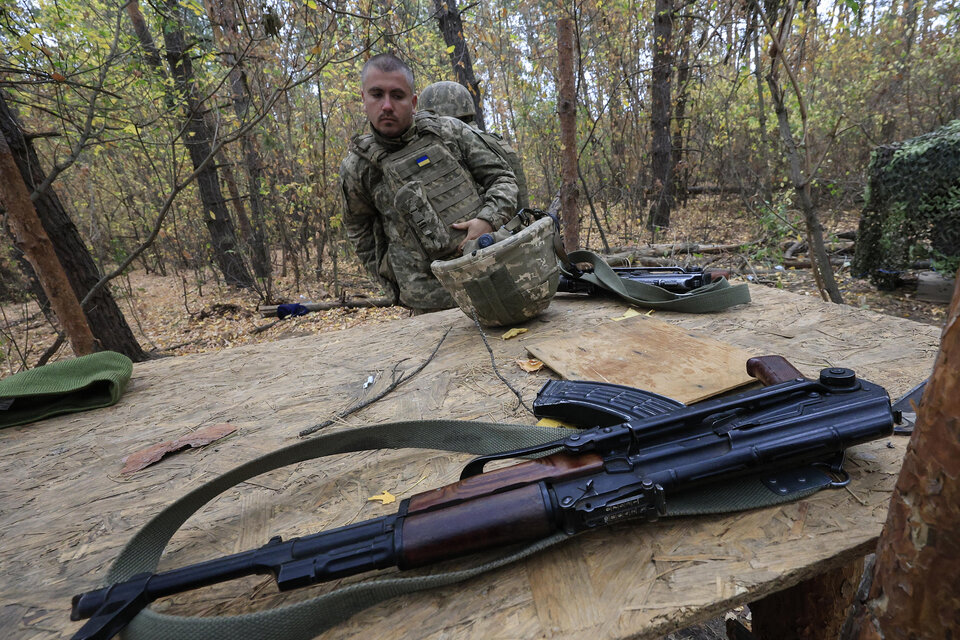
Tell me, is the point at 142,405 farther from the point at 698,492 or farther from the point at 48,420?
the point at 698,492

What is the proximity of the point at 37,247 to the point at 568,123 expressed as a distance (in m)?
3.63

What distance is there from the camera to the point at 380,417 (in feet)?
4.96

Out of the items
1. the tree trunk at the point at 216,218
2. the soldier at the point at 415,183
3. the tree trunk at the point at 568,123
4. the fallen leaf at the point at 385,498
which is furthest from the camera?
the tree trunk at the point at 216,218

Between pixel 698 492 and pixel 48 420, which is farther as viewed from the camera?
pixel 48 420

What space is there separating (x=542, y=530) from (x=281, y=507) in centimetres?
69

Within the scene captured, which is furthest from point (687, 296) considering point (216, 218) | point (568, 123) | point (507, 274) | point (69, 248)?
point (216, 218)

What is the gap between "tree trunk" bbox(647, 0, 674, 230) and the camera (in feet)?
21.9

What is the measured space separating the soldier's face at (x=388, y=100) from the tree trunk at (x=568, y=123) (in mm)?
1568

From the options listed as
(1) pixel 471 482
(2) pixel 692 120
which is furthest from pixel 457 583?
(2) pixel 692 120

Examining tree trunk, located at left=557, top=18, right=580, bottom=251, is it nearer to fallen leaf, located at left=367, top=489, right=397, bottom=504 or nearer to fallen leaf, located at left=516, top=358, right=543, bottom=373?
fallen leaf, located at left=516, top=358, right=543, bottom=373

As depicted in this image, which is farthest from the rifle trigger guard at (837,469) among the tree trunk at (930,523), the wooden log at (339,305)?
the wooden log at (339,305)

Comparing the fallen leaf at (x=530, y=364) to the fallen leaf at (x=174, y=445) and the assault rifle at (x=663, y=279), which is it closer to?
the assault rifle at (x=663, y=279)

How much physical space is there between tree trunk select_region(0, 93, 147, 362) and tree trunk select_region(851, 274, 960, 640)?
3.89m

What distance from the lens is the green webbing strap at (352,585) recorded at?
76cm
